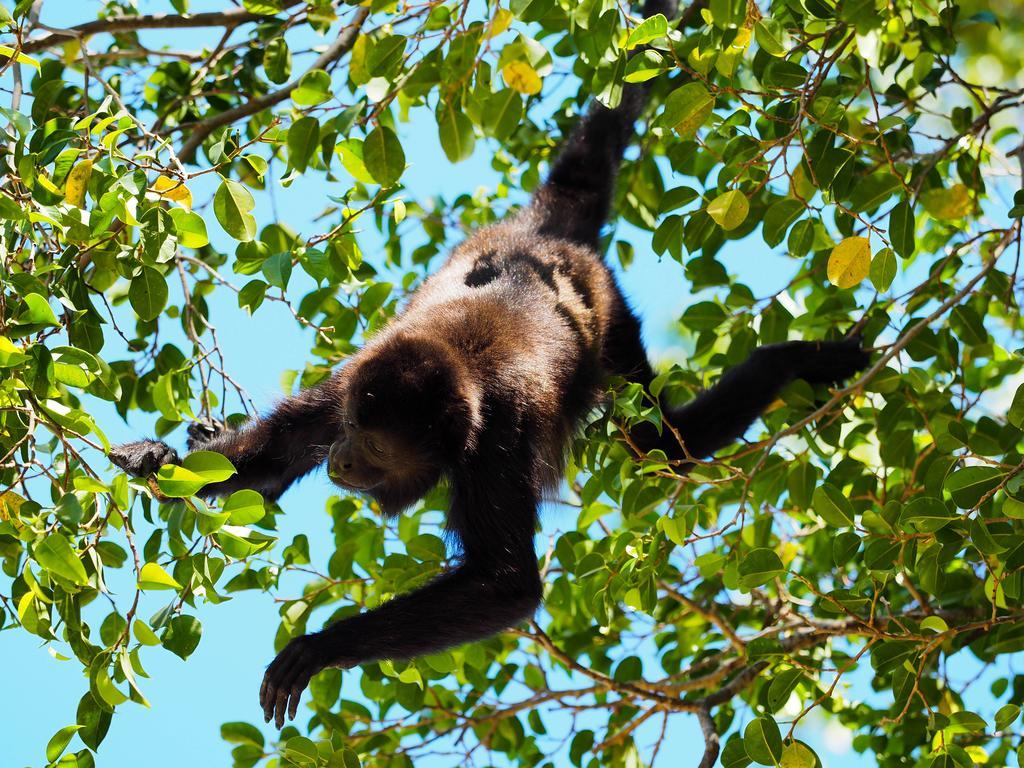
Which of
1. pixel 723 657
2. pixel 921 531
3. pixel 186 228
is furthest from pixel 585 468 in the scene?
pixel 186 228

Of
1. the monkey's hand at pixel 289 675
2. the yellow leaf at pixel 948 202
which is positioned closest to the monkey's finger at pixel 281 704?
the monkey's hand at pixel 289 675

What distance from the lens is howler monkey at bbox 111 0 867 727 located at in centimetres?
307

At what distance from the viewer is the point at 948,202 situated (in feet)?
10.6

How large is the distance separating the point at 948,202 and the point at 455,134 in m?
1.54

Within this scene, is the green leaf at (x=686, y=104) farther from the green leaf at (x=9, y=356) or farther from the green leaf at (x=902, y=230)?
the green leaf at (x=9, y=356)

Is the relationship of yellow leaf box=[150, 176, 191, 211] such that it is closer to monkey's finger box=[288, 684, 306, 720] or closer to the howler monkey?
the howler monkey

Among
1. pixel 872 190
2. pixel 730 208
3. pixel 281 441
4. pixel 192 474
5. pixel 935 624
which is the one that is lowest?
pixel 935 624

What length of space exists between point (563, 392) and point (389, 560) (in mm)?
795

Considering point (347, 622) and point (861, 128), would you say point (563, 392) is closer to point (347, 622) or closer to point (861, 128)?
point (347, 622)

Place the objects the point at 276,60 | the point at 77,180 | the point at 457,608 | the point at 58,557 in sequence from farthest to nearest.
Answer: the point at 276,60 → the point at 457,608 → the point at 77,180 → the point at 58,557

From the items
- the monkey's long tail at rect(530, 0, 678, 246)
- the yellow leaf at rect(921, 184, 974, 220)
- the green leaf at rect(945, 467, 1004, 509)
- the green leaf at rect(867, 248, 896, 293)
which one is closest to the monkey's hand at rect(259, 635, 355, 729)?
the green leaf at rect(945, 467, 1004, 509)

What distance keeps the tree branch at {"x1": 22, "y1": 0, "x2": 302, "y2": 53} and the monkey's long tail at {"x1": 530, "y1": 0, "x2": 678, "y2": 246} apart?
129 centimetres

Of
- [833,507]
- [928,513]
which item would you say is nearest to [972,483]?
[928,513]

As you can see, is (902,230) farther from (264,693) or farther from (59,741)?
(59,741)
